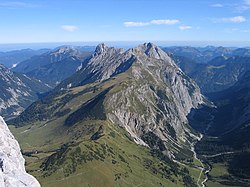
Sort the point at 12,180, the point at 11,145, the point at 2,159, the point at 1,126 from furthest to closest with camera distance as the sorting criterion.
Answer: the point at 1,126 → the point at 11,145 → the point at 2,159 → the point at 12,180

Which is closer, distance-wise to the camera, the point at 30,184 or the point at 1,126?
the point at 30,184

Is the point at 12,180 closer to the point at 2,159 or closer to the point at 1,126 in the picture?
the point at 2,159

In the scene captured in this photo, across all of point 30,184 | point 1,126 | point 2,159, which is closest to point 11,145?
point 1,126

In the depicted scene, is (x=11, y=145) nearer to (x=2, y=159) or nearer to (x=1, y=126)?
(x=1, y=126)

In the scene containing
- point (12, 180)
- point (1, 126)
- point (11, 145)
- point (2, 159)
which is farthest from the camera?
point (1, 126)

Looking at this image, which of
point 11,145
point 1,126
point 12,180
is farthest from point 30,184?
point 1,126

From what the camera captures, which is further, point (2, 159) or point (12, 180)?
point (2, 159)

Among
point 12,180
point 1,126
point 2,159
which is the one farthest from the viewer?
point 1,126

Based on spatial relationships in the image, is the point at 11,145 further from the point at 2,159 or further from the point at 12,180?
the point at 12,180
